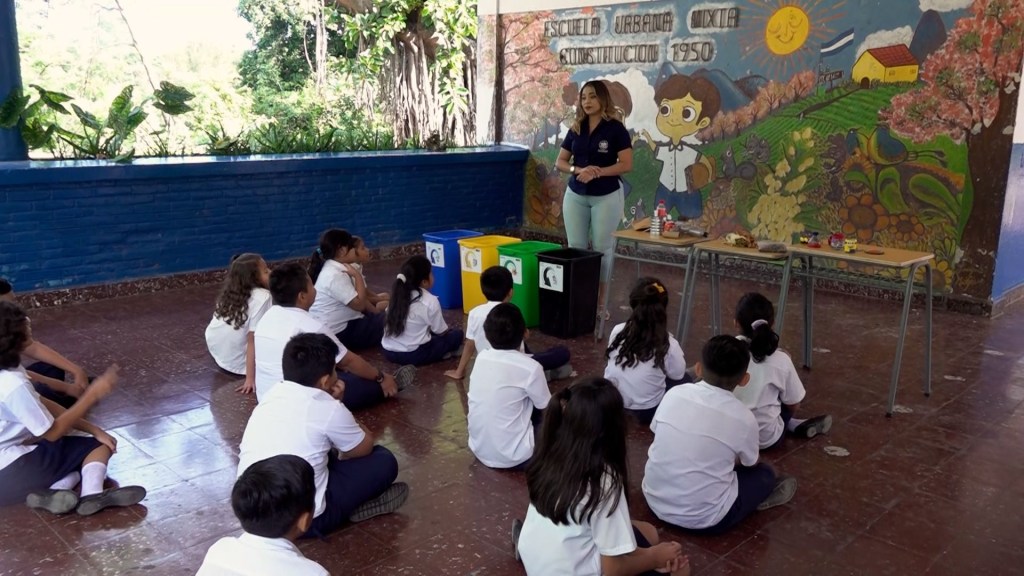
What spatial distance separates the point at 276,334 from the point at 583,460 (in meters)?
2.03

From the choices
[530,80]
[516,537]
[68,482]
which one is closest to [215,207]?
[530,80]

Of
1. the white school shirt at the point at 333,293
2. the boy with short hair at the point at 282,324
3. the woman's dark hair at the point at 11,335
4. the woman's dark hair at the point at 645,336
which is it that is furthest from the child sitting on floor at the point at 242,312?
the woman's dark hair at the point at 645,336

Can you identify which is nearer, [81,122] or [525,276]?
[525,276]

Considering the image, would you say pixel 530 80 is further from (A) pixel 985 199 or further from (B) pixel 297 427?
(B) pixel 297 427

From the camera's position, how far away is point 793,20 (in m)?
7.26

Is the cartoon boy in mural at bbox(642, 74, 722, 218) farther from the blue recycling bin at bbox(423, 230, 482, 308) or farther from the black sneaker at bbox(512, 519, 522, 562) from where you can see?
the black sneaker at bbox(512, 519, 522, 562)

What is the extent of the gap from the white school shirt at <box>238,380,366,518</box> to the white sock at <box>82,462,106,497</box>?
0.89m

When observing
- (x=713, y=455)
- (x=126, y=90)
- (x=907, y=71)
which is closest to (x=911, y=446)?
(x=713, y=455)

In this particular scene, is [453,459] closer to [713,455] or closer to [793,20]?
[713,455]

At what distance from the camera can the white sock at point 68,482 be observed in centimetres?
338

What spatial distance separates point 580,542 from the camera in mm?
2451

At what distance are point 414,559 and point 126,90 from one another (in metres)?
6.40

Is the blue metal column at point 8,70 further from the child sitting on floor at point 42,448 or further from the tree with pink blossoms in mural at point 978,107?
the tree with pink blossoms in mural at point 978,107

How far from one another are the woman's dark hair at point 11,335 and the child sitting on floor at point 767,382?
304 centimetres
